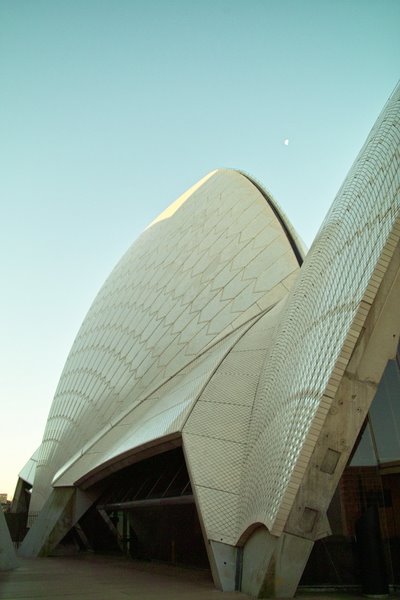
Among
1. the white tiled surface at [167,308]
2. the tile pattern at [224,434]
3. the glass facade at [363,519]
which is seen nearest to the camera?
the glass facade at [363,519]

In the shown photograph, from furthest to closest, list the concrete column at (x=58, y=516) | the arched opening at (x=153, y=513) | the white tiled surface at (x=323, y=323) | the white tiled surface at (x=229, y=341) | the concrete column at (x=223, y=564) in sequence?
1. the concrete column at (x=58, y=516)
2. the arched opening at (x=153, y=513)
3. the concrete column at (x=223, y=564)
4. the white tiled surface at (x=229, y=341)
5. the white tiled surface at (x=323, y=323)

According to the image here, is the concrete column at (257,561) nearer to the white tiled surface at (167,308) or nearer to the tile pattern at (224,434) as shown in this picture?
the tile pattern at (224,434)

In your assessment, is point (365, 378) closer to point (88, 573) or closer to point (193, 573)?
point (193, 573)

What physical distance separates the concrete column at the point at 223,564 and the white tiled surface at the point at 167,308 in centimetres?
369

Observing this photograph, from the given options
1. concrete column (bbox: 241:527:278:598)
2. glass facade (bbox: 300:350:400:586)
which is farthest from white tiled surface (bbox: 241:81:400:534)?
Answer: glass facade (bbox: 300:350:400:586)

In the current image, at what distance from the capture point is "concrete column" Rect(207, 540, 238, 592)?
7.26 m

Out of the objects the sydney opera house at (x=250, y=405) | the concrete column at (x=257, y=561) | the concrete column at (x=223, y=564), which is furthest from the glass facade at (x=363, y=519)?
the concrete column at (x=223, y=564)

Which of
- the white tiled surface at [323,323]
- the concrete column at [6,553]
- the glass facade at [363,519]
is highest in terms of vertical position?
the white tiled surface at [323,323]

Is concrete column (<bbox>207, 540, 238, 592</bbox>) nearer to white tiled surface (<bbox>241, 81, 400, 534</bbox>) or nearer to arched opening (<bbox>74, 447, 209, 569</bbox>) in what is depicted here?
white tiled surface (<bbox>241, 81, 400, 534</bbox>)

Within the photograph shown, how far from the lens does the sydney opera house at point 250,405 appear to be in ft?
21.1

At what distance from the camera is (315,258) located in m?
9.09

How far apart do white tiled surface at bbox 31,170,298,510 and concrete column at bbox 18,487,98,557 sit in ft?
3.67

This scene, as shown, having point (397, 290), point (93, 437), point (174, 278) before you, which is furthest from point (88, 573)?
point (174, 278)

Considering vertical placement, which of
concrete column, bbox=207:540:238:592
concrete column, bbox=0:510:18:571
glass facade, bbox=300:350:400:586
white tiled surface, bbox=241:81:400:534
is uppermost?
white tiled surface, bbox=241:81:400:534
